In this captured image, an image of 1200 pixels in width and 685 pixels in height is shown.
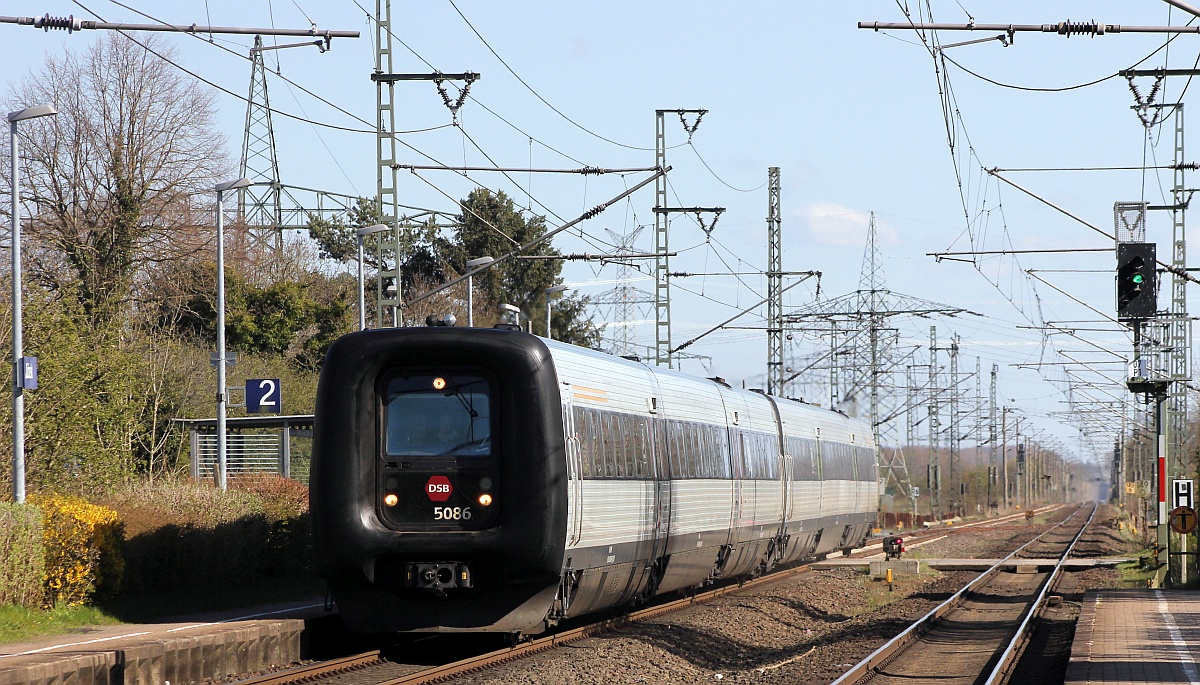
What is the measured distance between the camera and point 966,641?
20.9 meters

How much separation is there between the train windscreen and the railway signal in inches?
424

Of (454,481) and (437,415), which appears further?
(437,415)

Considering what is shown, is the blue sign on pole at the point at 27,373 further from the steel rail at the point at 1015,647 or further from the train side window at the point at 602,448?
the steel rail at the point at 1015,647

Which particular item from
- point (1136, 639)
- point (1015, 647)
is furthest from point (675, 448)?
point (1136, 639)

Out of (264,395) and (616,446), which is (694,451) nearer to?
(616,446)

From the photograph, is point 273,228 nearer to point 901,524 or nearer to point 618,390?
point 901,524

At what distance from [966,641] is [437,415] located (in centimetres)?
926

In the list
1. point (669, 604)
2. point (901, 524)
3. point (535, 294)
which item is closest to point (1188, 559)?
point (669, 604)

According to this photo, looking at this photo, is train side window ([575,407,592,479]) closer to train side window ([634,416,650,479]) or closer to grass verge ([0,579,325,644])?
train side window ([634,416,650,479])

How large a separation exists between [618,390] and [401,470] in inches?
151

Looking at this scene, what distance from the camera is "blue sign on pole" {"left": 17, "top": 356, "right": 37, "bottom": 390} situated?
62.8 ft

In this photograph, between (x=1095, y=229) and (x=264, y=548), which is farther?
(x=1095, y=229)

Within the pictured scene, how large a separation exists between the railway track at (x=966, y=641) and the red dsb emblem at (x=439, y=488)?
4200 mm

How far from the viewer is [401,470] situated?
15164 millimetres
